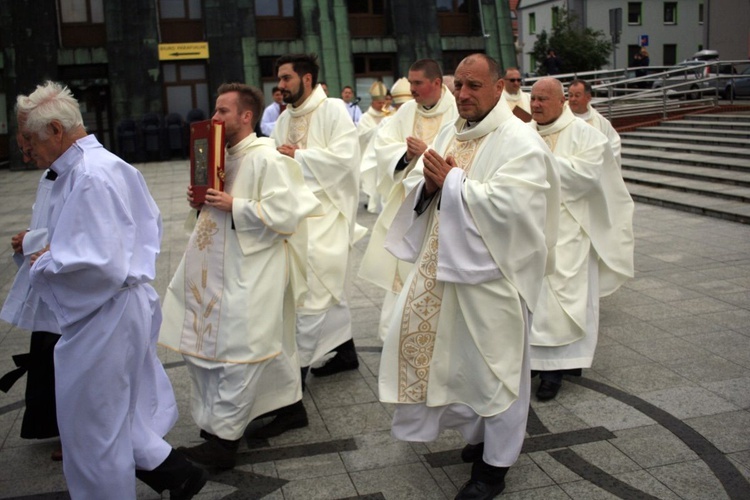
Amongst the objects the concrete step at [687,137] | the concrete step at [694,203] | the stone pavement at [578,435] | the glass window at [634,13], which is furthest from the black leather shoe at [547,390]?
the glass window at [634,13]

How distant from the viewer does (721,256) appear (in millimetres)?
8781

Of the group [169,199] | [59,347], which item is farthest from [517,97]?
[169,199]

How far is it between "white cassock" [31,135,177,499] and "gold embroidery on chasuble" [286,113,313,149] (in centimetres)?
223

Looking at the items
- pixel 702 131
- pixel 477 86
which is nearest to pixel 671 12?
pixel 702 131

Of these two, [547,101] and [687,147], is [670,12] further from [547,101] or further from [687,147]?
[547,101]

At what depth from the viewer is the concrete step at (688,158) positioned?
43.4ft

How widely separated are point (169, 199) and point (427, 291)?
12.4 metres

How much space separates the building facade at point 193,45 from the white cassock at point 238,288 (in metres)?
21.9

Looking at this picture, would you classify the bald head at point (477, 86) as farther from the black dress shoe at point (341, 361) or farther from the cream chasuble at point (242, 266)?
the black dress shoe at point (341, 361)

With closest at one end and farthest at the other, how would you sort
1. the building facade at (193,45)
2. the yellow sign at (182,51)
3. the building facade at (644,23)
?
the building facade at (193,45) < the yellow sign at (182,51) < the building facade at (644,23)

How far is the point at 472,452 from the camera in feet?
14.0

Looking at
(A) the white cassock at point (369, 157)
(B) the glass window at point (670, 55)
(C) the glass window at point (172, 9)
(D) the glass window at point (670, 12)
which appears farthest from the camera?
(B) the glass window at point (670, 55)

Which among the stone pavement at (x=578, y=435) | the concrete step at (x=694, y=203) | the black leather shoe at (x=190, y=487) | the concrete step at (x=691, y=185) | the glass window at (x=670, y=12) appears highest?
the glass window at (x=670, y=12)

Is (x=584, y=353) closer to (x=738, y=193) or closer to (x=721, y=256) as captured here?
(x=721, y=256)
